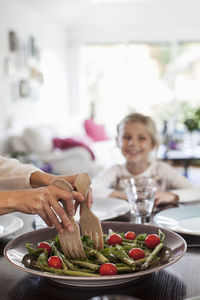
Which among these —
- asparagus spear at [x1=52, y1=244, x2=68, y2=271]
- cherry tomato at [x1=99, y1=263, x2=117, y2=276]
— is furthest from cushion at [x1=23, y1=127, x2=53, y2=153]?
cherry tomato at [x1=99, y1=263, x2=117, y2=276]

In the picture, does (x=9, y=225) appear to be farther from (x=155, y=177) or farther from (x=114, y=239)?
(x=155, y=177)

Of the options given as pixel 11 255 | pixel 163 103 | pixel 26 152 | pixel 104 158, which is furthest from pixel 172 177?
pixel 163 103

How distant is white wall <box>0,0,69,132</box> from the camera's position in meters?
4.91

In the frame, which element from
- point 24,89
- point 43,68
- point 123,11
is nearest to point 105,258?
point 24,89

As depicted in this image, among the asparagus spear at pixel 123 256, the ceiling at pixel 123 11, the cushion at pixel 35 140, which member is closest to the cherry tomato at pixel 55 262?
the asparagus spear at pixel 123 256

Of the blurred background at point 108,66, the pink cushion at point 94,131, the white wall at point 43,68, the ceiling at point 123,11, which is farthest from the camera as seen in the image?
the ceiling at point 123,11

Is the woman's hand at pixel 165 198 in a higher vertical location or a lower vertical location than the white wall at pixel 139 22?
lower

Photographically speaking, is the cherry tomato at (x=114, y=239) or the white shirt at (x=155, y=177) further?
the white shirt at (x=155, y=177)

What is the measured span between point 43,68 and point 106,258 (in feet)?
18.8

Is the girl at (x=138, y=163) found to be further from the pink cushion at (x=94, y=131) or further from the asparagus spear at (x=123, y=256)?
the pink cushion at (x=94, y=131)

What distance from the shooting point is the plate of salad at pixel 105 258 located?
0.78 m

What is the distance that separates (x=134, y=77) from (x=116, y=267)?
23.2ft

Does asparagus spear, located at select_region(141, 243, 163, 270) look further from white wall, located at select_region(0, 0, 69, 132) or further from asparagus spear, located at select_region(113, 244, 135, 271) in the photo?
white wall, located at select_region(0, 0, 69, 132)

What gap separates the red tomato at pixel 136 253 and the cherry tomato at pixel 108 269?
0.08 meters
